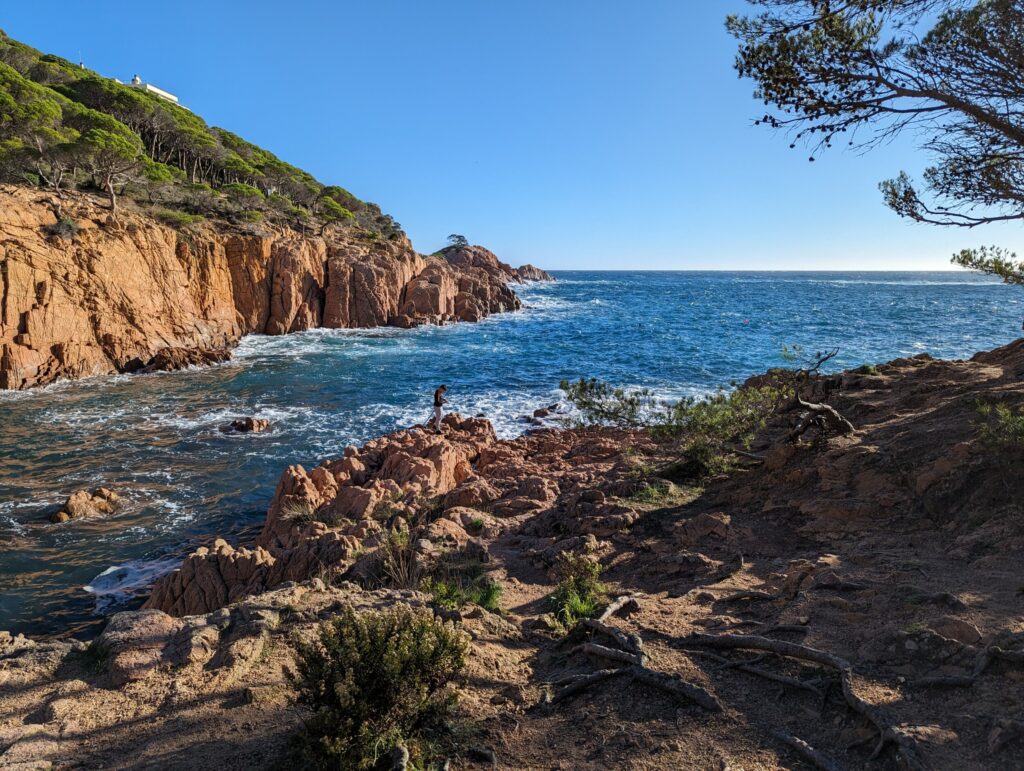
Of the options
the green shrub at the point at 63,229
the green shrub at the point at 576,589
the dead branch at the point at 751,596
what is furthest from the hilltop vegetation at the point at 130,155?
the dead branch at the point at 751,596

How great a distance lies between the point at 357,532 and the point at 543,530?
10.5 feet

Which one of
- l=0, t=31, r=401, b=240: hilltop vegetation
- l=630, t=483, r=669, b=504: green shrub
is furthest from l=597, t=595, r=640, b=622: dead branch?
l=0, t=31, r=401, b=240: hilltop vegetation

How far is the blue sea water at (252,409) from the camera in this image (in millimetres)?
10750

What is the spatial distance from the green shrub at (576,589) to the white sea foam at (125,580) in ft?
24.5

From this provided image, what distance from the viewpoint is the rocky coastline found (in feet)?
13.2

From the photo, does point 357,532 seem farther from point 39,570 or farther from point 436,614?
point 39,570

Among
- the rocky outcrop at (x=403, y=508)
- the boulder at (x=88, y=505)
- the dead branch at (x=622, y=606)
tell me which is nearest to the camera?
the dead branch at (x=622, y=606)

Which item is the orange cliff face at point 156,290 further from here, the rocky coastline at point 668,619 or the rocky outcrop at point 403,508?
the rocky coastline at point 668,619

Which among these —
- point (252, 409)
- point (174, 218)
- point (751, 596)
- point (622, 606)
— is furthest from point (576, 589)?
point (174, 218)

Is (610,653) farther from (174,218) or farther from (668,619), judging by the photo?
(174,218)

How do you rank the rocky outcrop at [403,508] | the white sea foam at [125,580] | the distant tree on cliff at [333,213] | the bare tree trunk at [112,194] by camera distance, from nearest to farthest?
the rocky outcrop at [403,508] → the white sea foam at [125,580] → the bare tree trunk at [112,194] → the distant tree on cliff at [333,213]

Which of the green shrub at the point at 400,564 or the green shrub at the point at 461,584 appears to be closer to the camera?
the green shrub at the point at 461,584

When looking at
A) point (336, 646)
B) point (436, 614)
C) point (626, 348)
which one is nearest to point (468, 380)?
point (626, 348)

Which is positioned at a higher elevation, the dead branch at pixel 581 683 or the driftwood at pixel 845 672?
the driftwood at pixel 845 672
